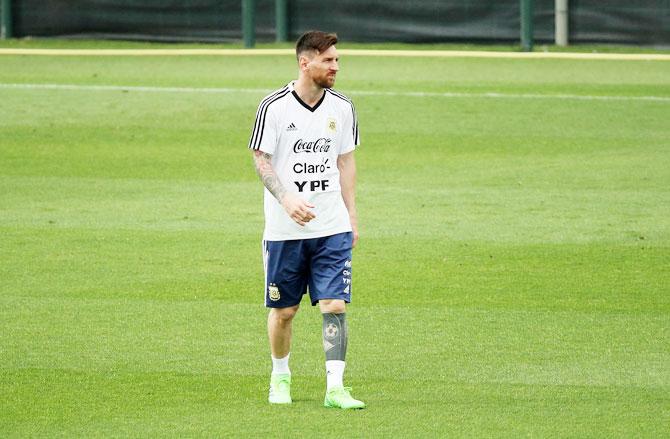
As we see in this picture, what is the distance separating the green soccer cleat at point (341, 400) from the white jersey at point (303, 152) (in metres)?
0.84

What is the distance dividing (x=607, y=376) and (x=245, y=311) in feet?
9.69

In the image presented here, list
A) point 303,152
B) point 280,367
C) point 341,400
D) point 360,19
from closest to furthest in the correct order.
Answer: point 341,400, point 303,152, point 280,367, point 360,19

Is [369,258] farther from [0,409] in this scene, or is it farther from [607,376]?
[0,409]

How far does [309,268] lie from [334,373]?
61 cm

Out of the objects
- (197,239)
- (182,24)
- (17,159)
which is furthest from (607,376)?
(182,24)

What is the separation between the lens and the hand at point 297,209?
7750 mm

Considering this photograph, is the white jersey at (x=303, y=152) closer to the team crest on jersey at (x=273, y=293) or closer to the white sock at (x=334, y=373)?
the team crest on jersey at (x=273, y=293)

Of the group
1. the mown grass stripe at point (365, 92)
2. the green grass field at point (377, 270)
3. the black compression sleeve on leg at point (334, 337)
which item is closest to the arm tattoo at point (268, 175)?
the black compression sleeve on leg at point (334, 337)

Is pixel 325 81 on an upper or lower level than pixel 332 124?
upper

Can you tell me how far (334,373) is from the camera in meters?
7.93

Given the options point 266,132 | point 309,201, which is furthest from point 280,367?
point 266,132

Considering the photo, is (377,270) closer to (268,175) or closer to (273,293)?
(273,293)

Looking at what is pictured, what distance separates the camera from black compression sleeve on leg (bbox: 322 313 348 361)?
7980mm

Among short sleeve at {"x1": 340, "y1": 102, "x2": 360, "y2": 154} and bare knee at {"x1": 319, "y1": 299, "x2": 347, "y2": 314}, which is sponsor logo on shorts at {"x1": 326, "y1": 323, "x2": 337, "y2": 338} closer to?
bare knee at {"x1": 319, "y1": 299, "x2": 347, "y2": 314}
